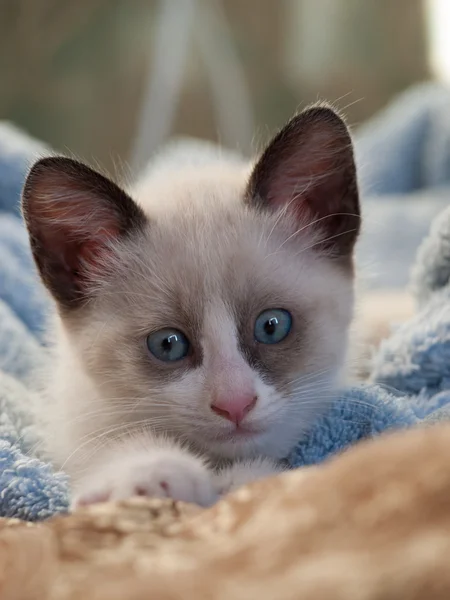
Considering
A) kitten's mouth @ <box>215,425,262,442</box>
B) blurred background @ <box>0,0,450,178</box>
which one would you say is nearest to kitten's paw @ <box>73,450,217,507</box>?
kitten's mouth @ <box>215,425,262,442</box>

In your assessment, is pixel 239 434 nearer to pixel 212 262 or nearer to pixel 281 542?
pixel 212 262

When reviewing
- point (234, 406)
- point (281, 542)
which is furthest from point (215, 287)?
point (281, 542)

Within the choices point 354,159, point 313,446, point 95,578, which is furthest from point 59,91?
point 95,578

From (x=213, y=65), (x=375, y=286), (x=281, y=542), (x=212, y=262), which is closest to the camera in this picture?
(x=281, y=542)

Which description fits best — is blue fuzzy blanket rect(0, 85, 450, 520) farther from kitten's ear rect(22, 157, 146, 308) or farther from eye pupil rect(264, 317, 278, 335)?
kitten's ear rect(22, 157, 146, 308)

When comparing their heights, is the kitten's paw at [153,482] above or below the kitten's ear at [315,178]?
below

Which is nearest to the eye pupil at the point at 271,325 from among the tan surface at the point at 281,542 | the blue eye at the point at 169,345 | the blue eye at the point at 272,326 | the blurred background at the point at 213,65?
the blue eye at the point at 272,326

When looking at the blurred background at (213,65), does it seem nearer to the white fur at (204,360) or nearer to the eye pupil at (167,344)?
the white fur at (204,360)
